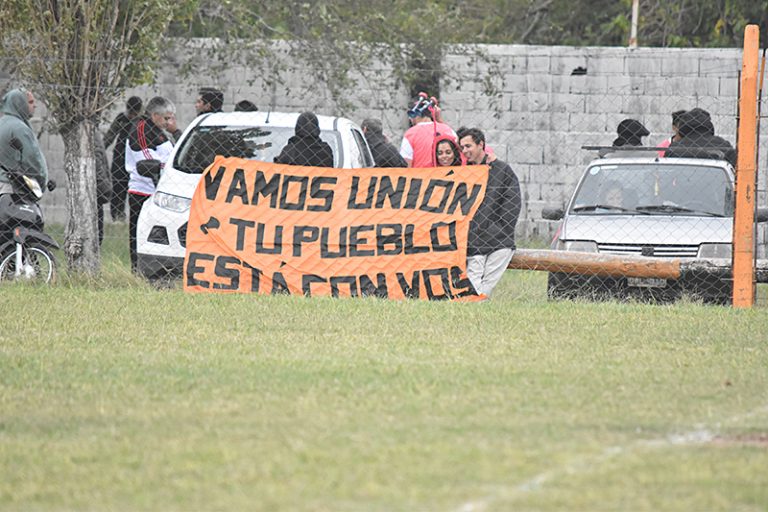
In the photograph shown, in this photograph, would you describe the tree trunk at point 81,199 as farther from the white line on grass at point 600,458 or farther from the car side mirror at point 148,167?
the white line on grass at point 600,458

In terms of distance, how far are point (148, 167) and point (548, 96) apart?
7.79 meters

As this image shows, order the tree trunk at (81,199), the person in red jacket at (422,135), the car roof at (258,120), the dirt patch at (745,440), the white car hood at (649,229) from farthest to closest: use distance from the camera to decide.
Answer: the person in red jacket at (422,135), the car roof at (258,120), the tree trunk at (81,199), the white car hood at (649,229), the dirt patch at (745,440)

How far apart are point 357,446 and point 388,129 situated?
14191 millimetres

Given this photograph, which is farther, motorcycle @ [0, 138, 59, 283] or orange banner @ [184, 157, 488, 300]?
motorcycle @ [0, 138, 59, 283]

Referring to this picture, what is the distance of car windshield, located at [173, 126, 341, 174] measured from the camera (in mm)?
13625

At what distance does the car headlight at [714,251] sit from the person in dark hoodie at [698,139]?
5.30 ft

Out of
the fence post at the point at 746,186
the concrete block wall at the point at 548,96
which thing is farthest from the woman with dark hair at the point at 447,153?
the concrete block wall at the point at 548,96

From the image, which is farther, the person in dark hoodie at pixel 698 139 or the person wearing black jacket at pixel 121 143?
the person wearing black jacket at pixel 121 143

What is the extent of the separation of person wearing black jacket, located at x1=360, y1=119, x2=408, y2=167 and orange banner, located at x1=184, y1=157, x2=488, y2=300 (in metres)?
1.49

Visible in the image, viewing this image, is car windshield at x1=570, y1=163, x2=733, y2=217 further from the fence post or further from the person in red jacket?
the person in red jacket

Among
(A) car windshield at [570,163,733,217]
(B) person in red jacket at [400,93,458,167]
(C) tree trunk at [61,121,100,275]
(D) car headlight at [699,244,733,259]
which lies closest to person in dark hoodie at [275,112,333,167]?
(B) person in red jacket at [400,93,458,167]

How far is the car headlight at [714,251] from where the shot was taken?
1270 centimetres

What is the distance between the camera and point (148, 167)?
545 inches

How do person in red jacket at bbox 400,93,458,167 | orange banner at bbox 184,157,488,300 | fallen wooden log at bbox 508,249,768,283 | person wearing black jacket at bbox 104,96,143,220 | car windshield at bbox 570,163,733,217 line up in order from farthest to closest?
person wearing black jacket at bbox 104,96,143,220, person in red jacket at bbox 400,93,458,167, car windshield at bbox 570,163,733,217, orange banner at bbox 184,157,488,300, fallen wooden log at bbox 508,249,768,283
